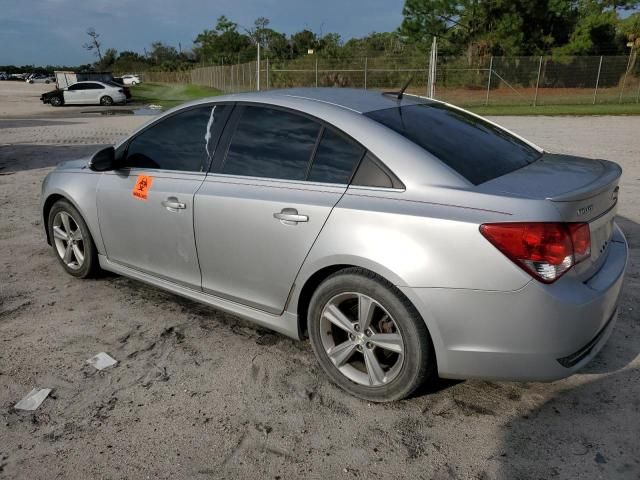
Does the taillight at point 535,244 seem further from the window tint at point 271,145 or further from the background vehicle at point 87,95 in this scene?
the background vehicle at point 87,95

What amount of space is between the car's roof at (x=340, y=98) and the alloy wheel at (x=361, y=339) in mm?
1101

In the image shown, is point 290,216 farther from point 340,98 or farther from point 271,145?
point 340,98

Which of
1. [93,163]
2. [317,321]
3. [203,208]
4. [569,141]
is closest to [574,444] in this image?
[317,321]

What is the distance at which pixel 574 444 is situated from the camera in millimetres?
2549

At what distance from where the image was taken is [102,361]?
3.37m

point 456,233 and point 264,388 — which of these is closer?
point 456,233

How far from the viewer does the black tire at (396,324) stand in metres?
2.62

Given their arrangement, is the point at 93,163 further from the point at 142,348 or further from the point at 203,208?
the point at 142,348

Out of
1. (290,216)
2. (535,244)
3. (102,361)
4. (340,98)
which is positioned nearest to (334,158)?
(290,216)

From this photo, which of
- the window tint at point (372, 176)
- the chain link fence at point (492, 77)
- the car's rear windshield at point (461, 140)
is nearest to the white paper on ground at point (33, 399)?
the window tint at point (372, 176)

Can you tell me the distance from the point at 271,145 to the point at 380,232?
100 centimetres

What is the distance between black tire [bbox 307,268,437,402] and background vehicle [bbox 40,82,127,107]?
3389 cm

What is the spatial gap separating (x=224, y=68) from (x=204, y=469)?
4187cm

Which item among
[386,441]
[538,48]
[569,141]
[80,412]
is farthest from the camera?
[538,48]
